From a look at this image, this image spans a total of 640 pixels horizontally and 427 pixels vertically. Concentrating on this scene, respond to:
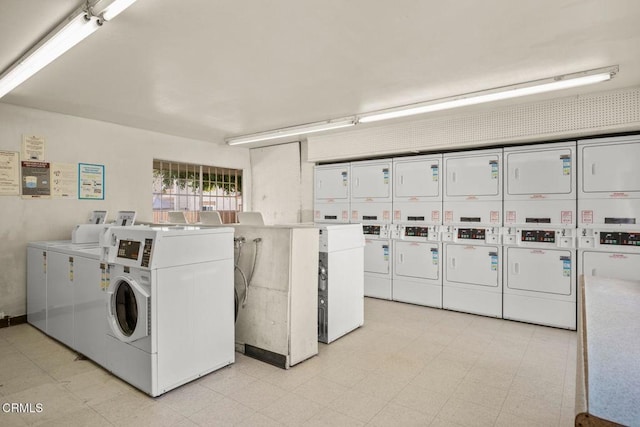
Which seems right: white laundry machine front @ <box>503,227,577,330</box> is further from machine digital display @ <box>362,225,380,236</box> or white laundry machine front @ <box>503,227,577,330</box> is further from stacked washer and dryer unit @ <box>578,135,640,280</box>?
machine digital display @ <box>362,225,380,236</box>

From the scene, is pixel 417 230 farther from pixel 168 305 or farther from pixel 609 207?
pixel 168 305

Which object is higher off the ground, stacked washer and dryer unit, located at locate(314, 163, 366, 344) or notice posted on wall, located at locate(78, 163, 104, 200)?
notice posted on wall, located at locate(78, 163, 104, 200)

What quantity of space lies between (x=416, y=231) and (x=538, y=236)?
159 centimetres

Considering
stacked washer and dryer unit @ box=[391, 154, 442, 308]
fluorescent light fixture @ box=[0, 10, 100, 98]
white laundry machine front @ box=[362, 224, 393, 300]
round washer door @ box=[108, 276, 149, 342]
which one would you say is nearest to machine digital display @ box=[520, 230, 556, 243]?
stacked washer and dryer unit @ box=[391, 154, 442, 308]

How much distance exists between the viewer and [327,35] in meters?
2.68

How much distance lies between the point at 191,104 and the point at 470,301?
4.62 meters

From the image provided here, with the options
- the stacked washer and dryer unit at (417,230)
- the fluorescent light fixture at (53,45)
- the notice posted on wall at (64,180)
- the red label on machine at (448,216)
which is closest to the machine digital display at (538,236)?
the red label on machine at (448,216)

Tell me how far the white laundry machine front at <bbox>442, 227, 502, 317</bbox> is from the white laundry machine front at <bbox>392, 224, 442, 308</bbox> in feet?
0.42

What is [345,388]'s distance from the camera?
9.17 feet

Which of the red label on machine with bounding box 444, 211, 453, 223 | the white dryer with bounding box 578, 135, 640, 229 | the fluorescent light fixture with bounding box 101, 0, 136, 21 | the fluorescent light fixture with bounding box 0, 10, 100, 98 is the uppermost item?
the fluorescent light fixture with bounding box 0, 10, 100, 98

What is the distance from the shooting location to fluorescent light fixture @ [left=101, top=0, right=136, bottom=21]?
A: 205cm

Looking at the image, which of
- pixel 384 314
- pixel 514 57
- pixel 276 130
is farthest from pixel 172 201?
pixel 514 57

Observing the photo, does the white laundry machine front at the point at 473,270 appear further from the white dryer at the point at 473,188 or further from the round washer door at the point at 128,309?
the round washer door at the point at 128,309

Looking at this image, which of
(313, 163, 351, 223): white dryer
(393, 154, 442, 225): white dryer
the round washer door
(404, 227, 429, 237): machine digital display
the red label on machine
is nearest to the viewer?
the round washer door
